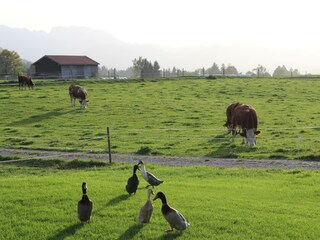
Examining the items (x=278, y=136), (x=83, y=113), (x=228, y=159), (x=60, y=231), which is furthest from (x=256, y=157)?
(x=83, y=113)

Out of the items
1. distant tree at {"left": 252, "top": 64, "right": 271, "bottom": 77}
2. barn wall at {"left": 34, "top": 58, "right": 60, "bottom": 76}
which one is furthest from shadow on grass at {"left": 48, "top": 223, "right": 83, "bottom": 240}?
barn wall at {"left": 34, "top": 58, "right": 60, "bottom": 76}

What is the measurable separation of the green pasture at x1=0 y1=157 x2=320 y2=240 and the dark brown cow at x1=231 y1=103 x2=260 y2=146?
267 inches

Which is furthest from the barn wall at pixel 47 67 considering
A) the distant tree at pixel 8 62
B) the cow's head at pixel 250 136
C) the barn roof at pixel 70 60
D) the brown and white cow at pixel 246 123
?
the cow's head at pixel 250 136

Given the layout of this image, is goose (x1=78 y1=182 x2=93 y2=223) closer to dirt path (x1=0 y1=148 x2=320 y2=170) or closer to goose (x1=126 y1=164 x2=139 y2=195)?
goose (x1=126 y1=164 x2=139 y2=195)

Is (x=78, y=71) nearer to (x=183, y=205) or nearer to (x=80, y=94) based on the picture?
(x=80, y=94)

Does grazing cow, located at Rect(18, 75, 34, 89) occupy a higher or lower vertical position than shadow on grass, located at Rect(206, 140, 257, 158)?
higher

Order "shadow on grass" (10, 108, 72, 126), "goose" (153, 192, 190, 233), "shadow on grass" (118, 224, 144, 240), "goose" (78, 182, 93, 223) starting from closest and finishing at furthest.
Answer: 1. "goose" (153, 192, 190, 233)
2. "shadow on grass" (118, 224, 144, 240)
3. "goose" (78, 182, 93, 223)
4. "shadow on grass" (10, 108, 72, 126)

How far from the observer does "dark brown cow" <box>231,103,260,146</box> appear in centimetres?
2333

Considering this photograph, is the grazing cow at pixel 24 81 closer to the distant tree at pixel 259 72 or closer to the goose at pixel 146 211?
the distant tree at pixel 259 72

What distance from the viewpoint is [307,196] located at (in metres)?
12.8

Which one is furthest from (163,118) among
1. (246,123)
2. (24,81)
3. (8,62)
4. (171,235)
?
(8,62)

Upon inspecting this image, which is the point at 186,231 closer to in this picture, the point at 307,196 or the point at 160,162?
the point at 307,196

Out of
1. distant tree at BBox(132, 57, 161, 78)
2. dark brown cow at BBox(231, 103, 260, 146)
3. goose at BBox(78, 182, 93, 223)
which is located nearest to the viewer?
goose at BBox(78, 182, 93, 223)

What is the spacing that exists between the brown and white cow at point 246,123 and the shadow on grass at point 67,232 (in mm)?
14399
